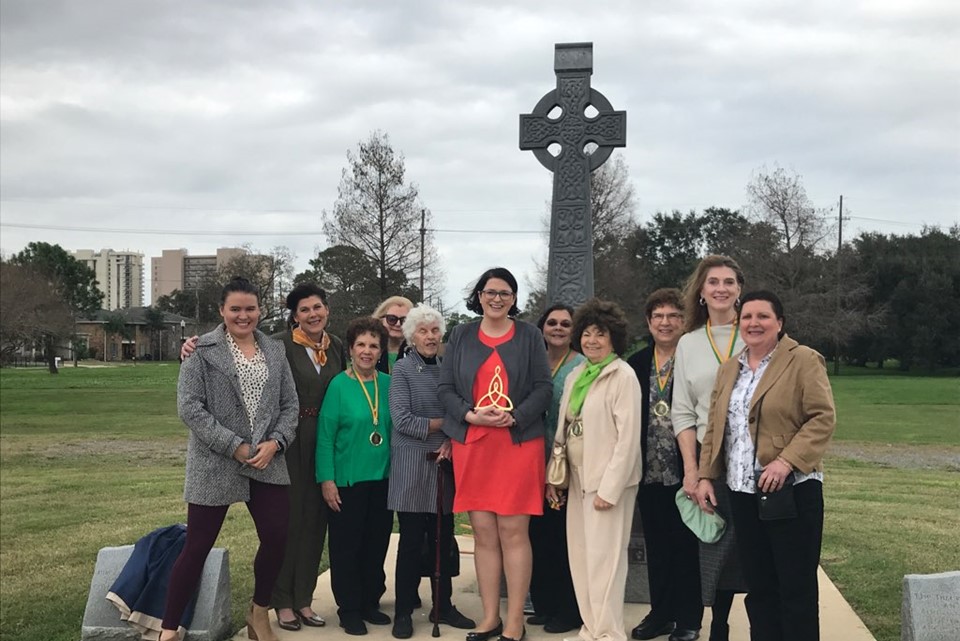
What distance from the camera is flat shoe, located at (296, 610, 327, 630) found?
5.09 meters

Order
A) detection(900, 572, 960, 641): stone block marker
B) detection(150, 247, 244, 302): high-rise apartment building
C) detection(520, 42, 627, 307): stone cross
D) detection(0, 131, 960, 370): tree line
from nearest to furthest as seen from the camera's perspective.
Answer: detection(900, 572, 960, 641): stone block marker
detection(520, 42, 627, 307): stone cross
detection(0, 131, 960, 370): tree line
detection(150, 247, 244, 302): high-rise apartment building

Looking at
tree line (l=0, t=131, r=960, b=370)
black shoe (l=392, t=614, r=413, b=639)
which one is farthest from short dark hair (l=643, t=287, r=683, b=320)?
tree line (l=0, t=131, r=960, b=370)

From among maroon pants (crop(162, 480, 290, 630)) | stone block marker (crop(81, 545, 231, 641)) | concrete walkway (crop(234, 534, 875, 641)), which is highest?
maroon pants (crop(162, 480, 290, 630))

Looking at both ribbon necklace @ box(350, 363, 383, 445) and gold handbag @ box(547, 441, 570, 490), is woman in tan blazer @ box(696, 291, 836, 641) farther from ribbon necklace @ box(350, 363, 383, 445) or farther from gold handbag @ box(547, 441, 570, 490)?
ribbon necklace @ box(350, 363, 383, 445)

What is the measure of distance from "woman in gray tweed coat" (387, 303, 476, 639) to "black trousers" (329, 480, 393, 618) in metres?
0.19

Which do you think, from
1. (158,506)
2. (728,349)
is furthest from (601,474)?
(158,506)

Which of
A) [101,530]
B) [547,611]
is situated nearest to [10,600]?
[101,530]

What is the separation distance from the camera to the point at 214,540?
A: 15.2 feet

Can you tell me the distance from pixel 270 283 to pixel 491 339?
3532cm

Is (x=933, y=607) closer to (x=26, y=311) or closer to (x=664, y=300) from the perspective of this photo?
(x=664, y=300)

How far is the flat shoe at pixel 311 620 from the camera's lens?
509 centimetres

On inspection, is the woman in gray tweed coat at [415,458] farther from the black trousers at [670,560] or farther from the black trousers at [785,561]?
the black trousers at [785,561]

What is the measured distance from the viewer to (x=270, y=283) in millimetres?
38750

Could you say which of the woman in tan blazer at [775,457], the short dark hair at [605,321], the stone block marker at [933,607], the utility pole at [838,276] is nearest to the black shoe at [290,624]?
the short dark hair at [605,321]
